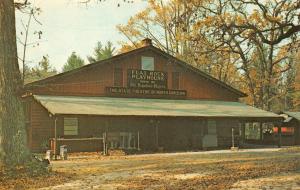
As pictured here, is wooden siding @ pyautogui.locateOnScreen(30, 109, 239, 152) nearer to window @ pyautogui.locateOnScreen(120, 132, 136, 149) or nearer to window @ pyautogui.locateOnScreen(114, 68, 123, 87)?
window @ pyautogui.locateOnScreen(120, 132, 136, 149)

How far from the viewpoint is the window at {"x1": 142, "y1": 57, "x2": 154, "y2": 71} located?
34094 millimetres

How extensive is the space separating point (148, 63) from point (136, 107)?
4.88m

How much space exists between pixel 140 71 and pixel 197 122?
5.76 m

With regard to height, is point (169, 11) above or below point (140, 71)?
above

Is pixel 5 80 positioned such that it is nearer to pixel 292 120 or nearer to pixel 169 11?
pixel 292 120

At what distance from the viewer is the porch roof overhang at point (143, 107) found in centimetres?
2755

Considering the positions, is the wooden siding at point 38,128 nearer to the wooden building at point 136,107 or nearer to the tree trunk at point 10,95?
the wooden building at point 136,107

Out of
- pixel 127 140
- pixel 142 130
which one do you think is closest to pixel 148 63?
pixel 142 130

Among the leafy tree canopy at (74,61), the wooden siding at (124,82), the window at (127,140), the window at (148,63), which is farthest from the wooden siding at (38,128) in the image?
the leafy tree canopy at (74,61)

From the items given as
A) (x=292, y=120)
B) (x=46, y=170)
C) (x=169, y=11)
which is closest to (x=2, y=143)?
(x=46, y=170)

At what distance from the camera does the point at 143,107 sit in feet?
102

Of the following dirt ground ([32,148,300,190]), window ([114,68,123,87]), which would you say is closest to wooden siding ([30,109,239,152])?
window ([114,68,123,87])

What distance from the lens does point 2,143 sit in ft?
51.3

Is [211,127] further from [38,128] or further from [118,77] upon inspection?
[38,128]
